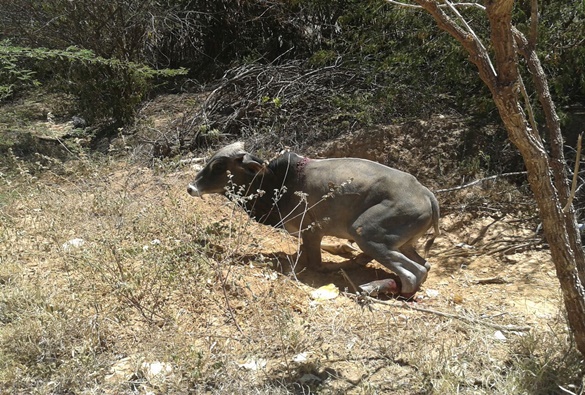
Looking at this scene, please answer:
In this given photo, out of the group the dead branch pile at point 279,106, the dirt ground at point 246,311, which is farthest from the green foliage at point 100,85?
the dirt ground at point 246,311

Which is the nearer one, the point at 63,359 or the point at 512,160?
the point at 63,359

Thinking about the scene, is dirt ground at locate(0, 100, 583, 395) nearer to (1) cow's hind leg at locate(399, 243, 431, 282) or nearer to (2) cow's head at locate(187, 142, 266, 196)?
(1) cow's hind leg at locate(399, 243, 431, 282)

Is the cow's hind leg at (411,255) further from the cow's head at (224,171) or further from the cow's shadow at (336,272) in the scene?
the cow's head at (224,171)

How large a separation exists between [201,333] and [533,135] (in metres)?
2.49

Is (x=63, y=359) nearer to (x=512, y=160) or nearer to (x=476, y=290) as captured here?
(x=476, y=290)

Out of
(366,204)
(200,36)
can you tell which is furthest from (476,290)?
(200,36)

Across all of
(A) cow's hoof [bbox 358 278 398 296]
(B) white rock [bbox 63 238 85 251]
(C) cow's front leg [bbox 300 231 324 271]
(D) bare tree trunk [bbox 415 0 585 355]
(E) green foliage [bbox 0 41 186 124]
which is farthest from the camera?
(E) green foliage [bbox 0 41 186 124]

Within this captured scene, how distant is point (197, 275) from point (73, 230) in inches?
58.1

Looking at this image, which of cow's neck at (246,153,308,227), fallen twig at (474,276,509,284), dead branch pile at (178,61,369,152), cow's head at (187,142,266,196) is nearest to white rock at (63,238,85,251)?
cow's head at (187,142,266,196)

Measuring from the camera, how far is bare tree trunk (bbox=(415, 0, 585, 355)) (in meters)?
3.01

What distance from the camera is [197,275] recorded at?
4586 mm

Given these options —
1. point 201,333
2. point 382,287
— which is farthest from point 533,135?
point 201,333

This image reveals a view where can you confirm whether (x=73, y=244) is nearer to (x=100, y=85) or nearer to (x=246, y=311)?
(x=246, y=311)

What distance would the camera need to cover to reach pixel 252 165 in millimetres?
5621
